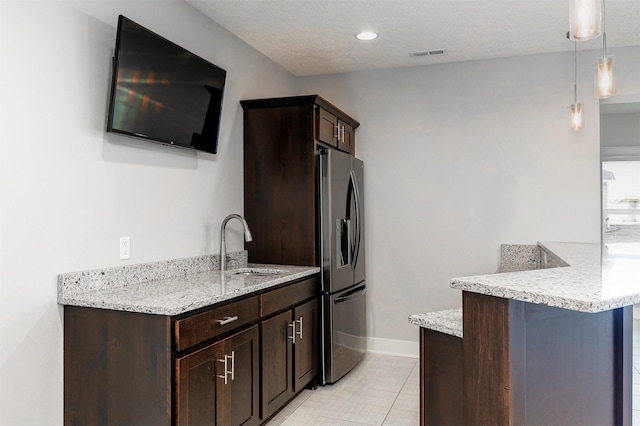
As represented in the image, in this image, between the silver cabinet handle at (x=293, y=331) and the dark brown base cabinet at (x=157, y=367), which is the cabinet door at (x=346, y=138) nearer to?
the silver cabinet handle at (x=293, y=331)

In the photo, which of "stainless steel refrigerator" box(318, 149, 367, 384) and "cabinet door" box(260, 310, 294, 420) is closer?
"cabinet door" box(260, 310, 294, 420)

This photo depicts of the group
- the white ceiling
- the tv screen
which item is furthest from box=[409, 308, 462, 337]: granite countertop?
the white ceiling

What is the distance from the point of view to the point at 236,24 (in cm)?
328

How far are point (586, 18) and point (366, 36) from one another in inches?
85.6

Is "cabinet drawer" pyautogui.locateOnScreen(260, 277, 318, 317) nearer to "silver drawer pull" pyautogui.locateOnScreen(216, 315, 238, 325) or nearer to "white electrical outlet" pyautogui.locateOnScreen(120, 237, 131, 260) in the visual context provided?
"silver drawer pull" pyautogui.locateOnScreen(216, 315, 238, 325)

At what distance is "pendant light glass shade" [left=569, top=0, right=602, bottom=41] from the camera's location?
152 centimetres

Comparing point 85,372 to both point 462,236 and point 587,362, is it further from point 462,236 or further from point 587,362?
point 462,236

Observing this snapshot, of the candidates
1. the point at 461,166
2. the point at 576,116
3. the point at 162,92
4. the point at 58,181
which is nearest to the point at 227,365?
the point at 58,181

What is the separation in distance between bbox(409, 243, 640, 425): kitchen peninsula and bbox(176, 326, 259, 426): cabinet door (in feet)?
3.28

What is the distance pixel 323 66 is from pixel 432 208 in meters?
1.61

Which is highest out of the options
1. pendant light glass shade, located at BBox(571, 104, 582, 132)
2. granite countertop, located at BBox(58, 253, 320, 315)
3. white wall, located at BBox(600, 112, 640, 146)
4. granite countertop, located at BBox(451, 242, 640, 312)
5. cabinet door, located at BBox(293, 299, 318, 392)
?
white wall, located at BBox(600, 112, 640, 146)

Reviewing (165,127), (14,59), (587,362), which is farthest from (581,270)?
(14,59)

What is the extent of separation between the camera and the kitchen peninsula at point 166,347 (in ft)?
6.38

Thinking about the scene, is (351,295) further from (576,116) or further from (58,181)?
(58,181)
